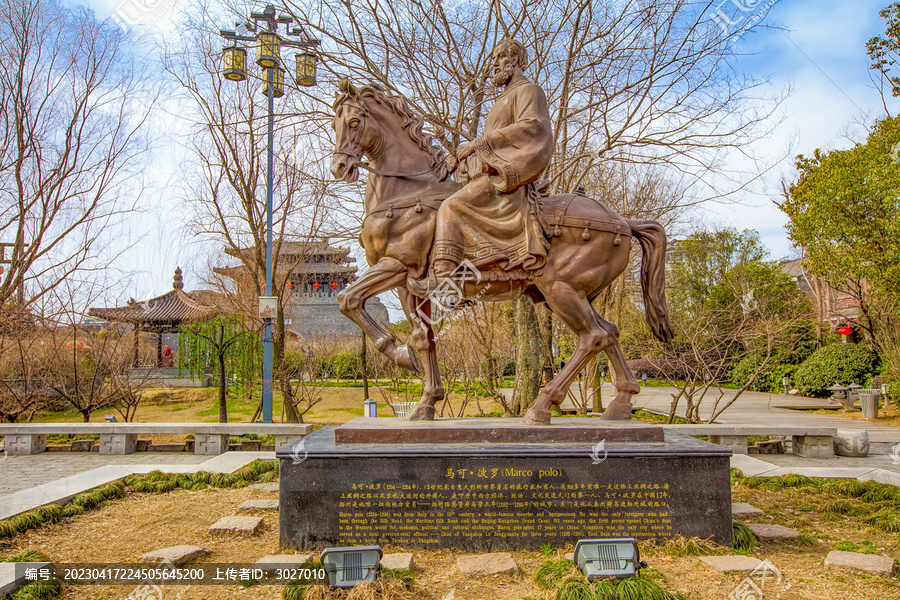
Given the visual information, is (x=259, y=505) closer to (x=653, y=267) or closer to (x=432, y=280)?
(x=432, y=280)

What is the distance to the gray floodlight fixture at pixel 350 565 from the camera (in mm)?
3320

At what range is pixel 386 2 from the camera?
9.74m

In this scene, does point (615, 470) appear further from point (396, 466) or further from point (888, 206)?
point (888, 206)

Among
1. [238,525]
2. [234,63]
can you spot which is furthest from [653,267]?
[234,63]

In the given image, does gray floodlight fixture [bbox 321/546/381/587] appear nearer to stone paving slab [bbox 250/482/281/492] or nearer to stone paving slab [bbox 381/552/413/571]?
stone paving slab [bbox 381/552/413/571]

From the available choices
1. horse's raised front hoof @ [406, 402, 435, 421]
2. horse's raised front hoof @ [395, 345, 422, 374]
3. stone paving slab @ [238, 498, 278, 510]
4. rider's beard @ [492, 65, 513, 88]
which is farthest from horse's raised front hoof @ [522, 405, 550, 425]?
rider's beard @ [492, 65, 513, 88]

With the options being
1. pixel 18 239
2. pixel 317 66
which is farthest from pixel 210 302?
pixel 317 66

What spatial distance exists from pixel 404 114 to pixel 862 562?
15.4 ft

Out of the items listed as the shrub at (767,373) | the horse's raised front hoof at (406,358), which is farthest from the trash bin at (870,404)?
the horse's raised front hoof at (406,358)

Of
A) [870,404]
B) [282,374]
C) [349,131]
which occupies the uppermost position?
[349,131]

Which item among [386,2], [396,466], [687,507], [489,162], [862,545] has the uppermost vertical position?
[386,2]

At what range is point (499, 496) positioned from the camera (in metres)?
4.25

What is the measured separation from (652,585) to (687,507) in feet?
3.97

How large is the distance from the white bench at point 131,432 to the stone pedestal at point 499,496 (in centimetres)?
497
